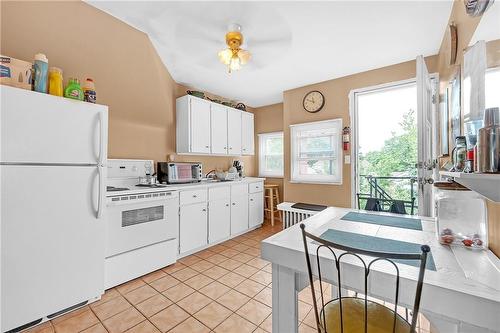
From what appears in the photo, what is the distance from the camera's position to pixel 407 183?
3.58 meters

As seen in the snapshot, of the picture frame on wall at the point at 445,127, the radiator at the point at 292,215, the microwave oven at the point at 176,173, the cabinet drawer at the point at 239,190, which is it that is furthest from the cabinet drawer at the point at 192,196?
the picture frame on wall at the point at 445,127

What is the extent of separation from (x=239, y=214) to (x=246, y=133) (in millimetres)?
1620

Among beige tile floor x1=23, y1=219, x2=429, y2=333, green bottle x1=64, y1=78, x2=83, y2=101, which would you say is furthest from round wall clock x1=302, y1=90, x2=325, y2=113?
green bottle x1=64, y1=78, x2=83, y2=101

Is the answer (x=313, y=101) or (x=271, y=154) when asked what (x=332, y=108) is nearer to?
(x=313, y=101)

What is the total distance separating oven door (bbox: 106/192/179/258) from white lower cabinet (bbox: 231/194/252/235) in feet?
3.41

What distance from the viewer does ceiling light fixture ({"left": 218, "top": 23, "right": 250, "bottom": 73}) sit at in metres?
2.08

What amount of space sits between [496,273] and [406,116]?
11.1 ft

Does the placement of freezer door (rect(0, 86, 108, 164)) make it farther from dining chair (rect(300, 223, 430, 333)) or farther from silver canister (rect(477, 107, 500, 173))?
silver canister (rect(477, 107, 500, 173))

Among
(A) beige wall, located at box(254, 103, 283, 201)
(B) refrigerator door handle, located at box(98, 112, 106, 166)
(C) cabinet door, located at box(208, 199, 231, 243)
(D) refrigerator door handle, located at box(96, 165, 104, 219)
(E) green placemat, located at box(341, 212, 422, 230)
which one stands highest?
(A) beige wall, located at box(254, 103, 283, 201)

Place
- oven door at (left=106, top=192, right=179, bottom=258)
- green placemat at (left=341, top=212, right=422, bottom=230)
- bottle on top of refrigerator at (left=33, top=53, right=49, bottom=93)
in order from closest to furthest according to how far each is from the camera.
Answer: green placemat at (left=341, top=212, right=422, bottom=230) < bottle on top of refrigerator at (left=33, top=53, right=49, bottom=93) < oven door at (left=106, top=192, right=179, bottom=258)

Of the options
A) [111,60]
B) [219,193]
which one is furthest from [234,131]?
[111,60]

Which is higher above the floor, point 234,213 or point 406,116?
point 406,116

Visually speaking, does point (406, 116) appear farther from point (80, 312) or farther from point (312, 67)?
point (80, 312)

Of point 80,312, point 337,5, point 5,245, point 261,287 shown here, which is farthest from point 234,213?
point 337,5
